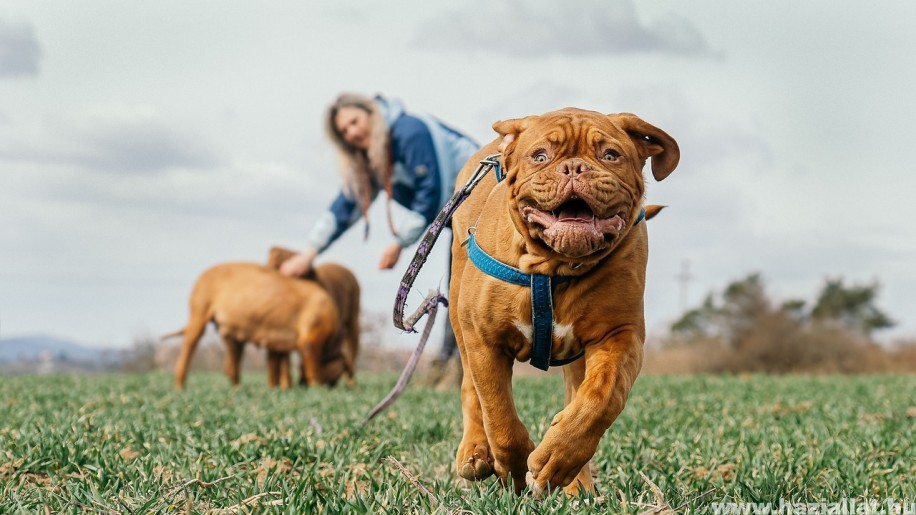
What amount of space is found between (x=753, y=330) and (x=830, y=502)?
54.9 feet

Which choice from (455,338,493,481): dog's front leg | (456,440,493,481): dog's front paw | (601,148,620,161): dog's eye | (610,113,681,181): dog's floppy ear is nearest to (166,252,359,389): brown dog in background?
(455,338,493,481): dog's front leg

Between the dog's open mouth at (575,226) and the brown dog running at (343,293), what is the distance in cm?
835

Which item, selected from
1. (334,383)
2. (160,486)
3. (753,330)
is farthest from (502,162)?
(753,330)

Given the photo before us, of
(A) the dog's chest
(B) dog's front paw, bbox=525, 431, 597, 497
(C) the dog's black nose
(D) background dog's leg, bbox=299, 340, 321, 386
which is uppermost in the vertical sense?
(C) the dog's black nose

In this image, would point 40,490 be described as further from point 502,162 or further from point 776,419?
point 776,419

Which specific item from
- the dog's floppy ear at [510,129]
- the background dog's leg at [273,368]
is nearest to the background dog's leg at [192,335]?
the background dog's leg at [273,368]

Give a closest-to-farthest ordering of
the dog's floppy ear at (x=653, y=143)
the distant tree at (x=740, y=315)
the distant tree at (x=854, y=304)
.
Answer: the dog's floppy ear at (x=653, y=143) < the distant tree at (x=740, y=315) < the distant tree at (x=854, y=304)

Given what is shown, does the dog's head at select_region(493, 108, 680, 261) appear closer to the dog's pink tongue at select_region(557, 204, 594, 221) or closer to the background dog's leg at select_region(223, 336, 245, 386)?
the dog's pink tongue at select_region(557, 204, 594, 221)

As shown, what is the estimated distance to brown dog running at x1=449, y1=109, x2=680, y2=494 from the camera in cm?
278

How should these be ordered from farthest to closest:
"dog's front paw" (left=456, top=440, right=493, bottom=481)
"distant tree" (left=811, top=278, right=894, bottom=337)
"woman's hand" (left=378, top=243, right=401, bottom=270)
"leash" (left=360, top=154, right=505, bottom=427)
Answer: "distant tree" (left=811, top=278, right=894, bottom=337), "woman's hand" (left=378, top=243, right=401, bottom=270), "leash" (left=360, top=154, right=505, bottom=427), "dog's front paw" (left=456, top=440, right=493, bottom=481)

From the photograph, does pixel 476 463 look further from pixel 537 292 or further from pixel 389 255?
pixel 389 255

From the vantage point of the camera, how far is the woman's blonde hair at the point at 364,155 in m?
8.25

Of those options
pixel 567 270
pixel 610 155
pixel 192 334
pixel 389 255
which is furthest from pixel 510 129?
pixel 192 334

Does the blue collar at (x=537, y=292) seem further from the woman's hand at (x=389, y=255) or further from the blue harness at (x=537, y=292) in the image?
the woman's hand at (x=389, y=255)
